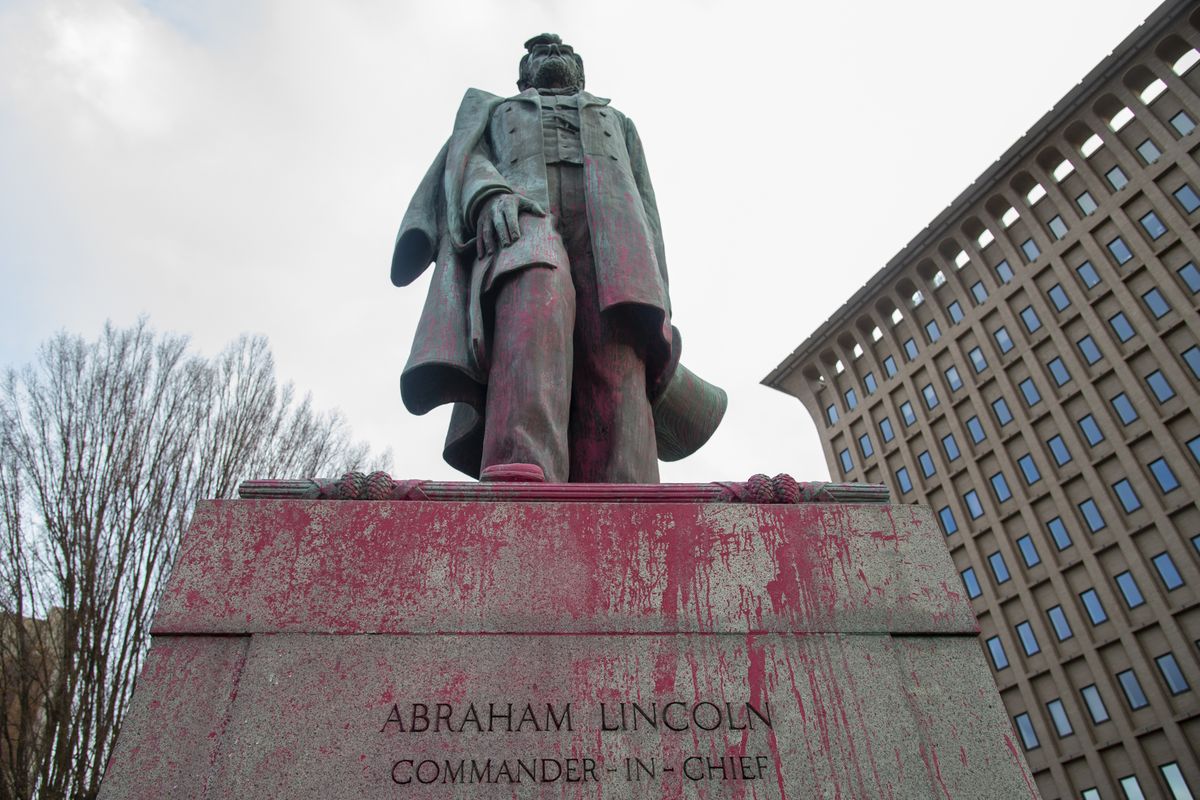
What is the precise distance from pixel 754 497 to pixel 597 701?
2.90 feet

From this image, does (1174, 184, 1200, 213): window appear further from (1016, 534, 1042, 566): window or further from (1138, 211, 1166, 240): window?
(1016, 534, 1042, 566): window

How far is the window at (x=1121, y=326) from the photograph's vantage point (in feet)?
108

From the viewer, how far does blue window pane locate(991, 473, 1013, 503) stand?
35812 mm

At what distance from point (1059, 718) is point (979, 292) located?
63.6ft

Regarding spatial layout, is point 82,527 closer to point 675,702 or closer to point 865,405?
point 675,702

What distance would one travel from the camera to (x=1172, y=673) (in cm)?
2770

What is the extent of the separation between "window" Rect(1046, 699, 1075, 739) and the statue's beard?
1352 inches

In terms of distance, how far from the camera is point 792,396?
4903 cm

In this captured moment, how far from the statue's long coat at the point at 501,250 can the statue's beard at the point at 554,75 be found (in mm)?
327

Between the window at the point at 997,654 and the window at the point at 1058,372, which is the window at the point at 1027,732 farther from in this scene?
the window at the point at 1058,372

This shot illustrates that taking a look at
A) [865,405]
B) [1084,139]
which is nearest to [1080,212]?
[1084,139]

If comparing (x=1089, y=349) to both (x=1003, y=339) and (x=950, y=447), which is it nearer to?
(x=1003, y=339)

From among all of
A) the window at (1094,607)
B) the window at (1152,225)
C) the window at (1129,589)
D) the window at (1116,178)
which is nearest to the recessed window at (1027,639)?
the window at (1094,607)

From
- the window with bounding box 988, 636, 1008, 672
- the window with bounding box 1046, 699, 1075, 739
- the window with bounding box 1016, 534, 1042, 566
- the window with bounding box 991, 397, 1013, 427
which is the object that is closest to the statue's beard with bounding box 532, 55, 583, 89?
the window with bounding box 1046, 699, 1075, 739
